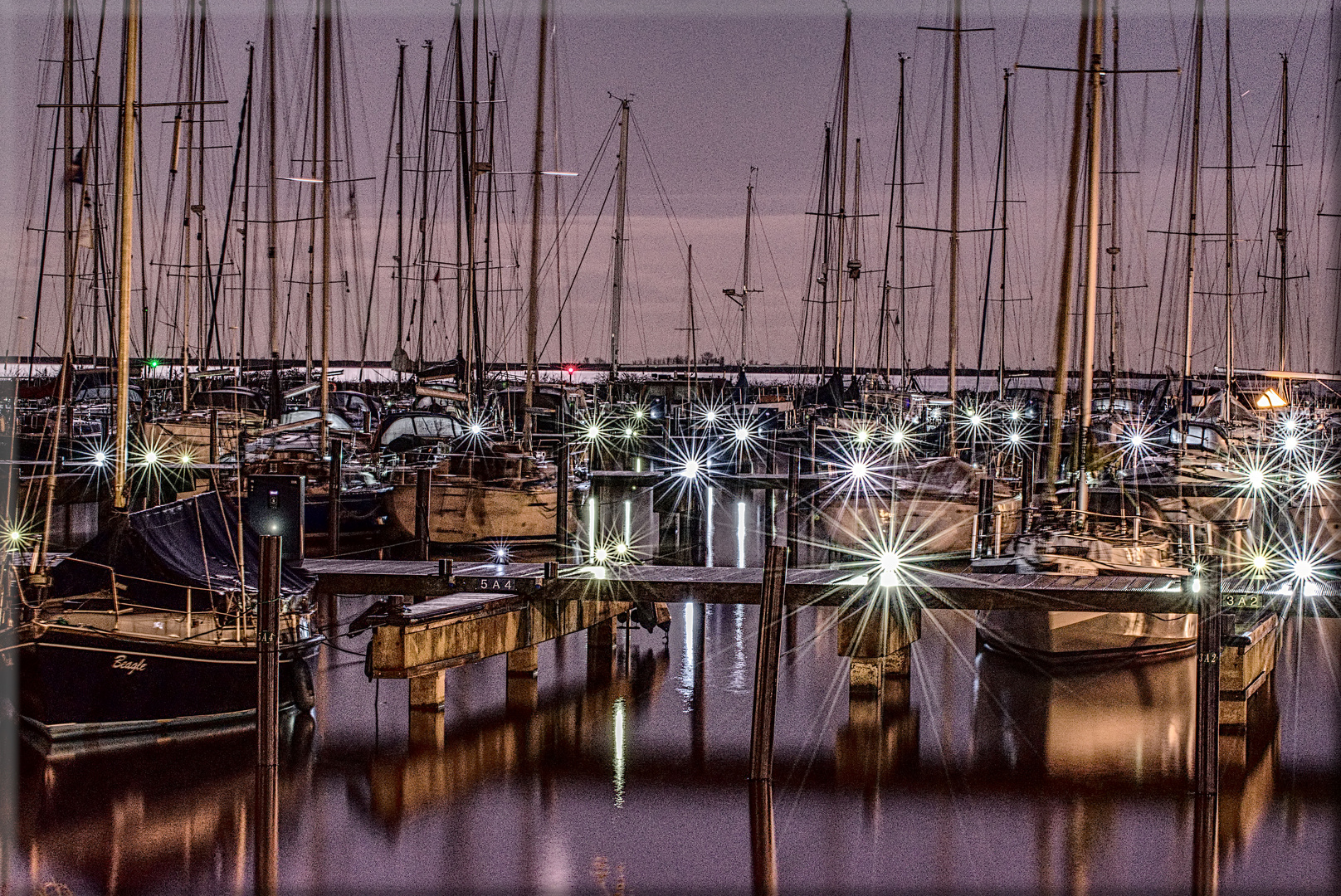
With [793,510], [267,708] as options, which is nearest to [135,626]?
[267,708]

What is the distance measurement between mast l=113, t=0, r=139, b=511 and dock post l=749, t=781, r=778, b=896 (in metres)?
7.28

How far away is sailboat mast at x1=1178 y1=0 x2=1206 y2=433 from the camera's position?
30984mm

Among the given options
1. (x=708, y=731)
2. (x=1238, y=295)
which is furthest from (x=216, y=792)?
(x=1238, y=295)

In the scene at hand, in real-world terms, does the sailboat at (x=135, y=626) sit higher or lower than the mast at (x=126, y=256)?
Result: lower

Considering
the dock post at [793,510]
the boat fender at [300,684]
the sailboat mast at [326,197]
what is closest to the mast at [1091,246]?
the dock post at [793,510]

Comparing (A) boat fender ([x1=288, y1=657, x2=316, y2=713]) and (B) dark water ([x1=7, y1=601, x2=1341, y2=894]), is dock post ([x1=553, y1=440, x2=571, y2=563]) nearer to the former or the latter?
(B) dark water ([x1=7, y1=601, x2=1341, y2=894])

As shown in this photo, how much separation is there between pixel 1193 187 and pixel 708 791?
916 inches

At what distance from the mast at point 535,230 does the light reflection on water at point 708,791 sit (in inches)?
379

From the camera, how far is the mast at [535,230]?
2712cm

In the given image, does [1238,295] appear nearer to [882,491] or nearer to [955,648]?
[882,491]

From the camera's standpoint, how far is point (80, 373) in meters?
49.2

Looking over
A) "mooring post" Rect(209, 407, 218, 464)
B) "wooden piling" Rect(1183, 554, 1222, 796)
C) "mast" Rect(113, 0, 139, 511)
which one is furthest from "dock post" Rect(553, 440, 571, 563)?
"wooden piling" Rect(1183, 554, 1222, 796)

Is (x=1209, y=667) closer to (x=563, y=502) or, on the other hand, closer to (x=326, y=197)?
(x=563, y=502)

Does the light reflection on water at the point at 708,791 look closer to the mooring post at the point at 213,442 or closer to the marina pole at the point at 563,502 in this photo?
the marina pole at the point at 563,502
